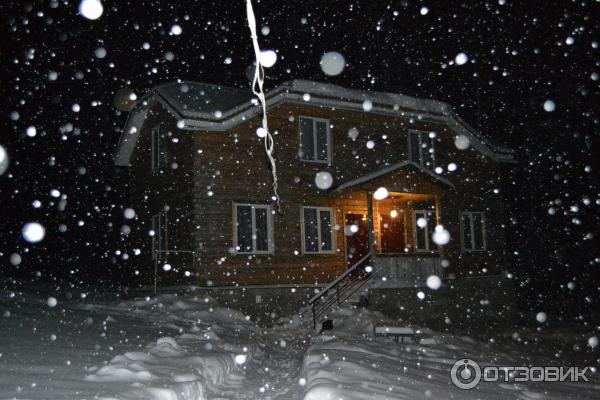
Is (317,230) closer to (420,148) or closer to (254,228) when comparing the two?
(254,228)

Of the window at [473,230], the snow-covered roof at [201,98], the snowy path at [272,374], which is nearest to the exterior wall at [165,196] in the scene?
the snow-covered roof at [201,98]

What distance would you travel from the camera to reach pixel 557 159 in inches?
1385

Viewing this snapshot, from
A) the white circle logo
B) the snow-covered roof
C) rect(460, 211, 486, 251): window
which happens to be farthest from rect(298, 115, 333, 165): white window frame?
the white circle logo

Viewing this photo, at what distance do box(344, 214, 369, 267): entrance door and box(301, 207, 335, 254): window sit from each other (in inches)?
34.5

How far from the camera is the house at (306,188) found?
1517cm

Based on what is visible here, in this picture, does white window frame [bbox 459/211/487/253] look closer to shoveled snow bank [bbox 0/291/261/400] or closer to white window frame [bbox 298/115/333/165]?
white window frame [bbox 298/115/333/165]

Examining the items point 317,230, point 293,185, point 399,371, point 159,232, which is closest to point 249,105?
point 293,185

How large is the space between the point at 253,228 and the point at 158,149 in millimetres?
4841

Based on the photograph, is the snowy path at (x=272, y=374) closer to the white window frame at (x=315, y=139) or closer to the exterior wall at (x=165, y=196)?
the exterior wall at (x=165, y=196)

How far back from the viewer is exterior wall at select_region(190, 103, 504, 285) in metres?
15.0

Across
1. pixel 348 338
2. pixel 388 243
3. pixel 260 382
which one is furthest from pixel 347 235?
pixel 260 382

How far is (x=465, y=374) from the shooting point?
809 centimetres

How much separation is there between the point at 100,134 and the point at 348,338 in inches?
1392

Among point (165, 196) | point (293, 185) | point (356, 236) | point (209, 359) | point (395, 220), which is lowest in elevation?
point (209, 359)
